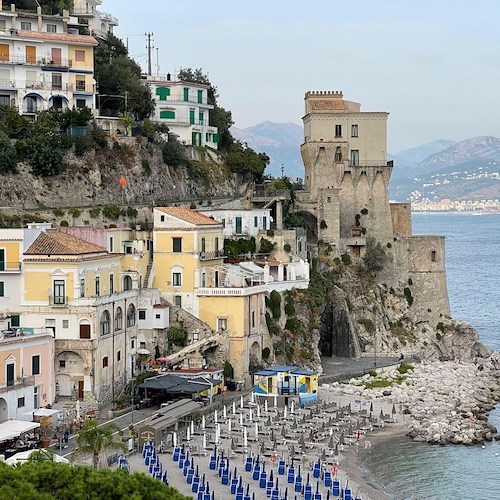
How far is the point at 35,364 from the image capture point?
51906 millimetres

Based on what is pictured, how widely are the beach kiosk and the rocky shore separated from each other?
503 centimetres

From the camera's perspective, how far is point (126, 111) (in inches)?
3118

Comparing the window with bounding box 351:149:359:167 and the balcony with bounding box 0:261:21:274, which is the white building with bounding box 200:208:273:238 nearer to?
the window with bounding box 351:149:359:167

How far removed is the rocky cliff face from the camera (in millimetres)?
67688

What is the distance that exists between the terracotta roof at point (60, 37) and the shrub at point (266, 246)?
15.9 meters

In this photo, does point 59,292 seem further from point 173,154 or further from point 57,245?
point 173,154

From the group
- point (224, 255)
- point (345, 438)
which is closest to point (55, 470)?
point (345, 438)

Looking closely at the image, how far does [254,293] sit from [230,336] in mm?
2964

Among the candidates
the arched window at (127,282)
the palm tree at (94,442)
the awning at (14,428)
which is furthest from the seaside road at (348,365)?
the palm tree at (94,442)

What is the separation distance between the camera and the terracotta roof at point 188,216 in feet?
213

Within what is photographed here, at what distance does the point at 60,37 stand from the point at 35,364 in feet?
93.8

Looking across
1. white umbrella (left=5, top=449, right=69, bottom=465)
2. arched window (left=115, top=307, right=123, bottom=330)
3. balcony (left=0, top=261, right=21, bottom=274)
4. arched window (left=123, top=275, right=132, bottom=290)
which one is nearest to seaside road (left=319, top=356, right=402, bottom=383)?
arched window (left=123, top=275, right=132, bottom=290)

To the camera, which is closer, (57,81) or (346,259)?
(57,81)

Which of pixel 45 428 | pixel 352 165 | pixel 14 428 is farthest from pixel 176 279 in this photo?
pixel 352 165
